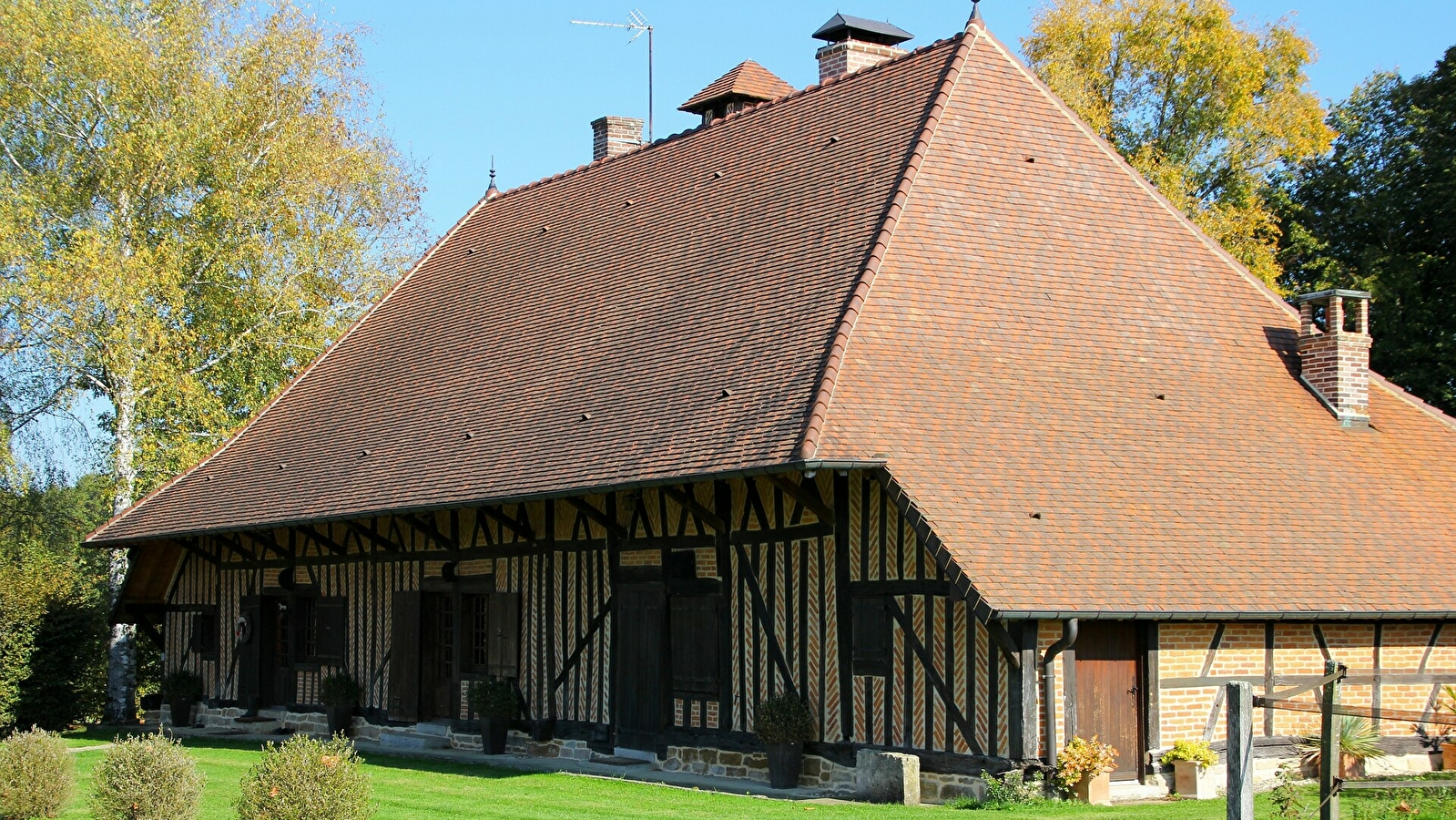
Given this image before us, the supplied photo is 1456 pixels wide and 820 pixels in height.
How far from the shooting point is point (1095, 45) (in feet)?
97.8

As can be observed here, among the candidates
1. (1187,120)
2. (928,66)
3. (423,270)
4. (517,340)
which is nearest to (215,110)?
(423,270)

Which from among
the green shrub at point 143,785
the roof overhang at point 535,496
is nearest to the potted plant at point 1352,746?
the roof overhang at point 535,496

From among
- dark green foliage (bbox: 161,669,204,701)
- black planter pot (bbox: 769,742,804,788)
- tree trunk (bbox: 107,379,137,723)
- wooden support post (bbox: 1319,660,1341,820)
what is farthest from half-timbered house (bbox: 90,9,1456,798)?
tree trunk (bbox: 107,379,137,723)

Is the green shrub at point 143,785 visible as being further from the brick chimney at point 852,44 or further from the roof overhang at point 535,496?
the brick chimney at point 852,44

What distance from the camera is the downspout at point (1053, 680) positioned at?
12336 millimetres

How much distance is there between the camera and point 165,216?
1014 inches

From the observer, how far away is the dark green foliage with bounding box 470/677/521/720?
57.7 ft

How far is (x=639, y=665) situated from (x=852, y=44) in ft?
28.5

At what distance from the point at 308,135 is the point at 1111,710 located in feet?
59.8

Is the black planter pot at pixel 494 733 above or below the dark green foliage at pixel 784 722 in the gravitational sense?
below

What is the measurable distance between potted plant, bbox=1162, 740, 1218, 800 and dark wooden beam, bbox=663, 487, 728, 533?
438cm

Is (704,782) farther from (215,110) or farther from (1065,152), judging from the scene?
(215,110)

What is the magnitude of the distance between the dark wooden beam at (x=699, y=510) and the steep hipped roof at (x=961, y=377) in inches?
19.7

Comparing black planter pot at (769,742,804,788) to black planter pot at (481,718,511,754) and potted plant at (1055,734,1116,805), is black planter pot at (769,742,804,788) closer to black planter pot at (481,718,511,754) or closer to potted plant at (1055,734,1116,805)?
potted plant at (1055,734,1116,805)
